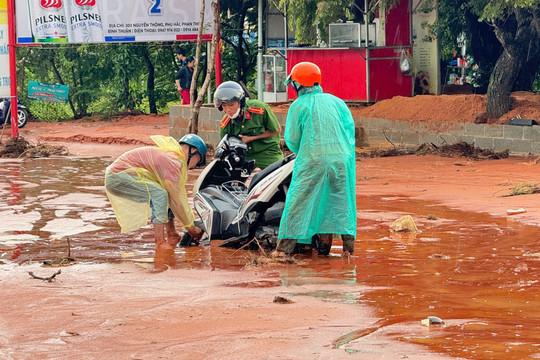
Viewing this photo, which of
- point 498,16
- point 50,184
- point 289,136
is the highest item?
point 498,16

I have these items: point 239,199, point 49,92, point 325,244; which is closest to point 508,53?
point 239,199

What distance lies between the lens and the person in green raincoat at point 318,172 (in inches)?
278

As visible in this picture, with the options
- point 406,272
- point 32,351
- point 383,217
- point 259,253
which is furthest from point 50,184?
point 32,351

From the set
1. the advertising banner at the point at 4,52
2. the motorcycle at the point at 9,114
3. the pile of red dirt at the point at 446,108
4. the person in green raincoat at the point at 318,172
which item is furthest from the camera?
the motorcycle at the point at 9,114

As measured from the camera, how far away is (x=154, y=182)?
25.3 ft

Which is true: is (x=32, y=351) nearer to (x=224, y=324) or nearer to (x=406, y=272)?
(x=224, y=324)

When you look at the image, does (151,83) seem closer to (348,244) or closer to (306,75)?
(306,75)

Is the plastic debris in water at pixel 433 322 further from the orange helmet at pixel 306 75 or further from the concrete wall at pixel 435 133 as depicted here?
the concrete wall at pixel 435 133

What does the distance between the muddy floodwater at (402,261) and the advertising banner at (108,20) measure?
798 cm

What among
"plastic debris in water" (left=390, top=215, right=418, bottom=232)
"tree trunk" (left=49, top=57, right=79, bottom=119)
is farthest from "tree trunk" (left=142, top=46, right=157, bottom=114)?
"plastic debris in water" (left=390, top=215, right=418, bottom=232)

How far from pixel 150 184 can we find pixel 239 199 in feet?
2.51

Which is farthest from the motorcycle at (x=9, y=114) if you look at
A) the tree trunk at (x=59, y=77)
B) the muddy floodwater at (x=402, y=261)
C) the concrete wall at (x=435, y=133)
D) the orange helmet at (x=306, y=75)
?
the orange helmet at (x=306, y=75)

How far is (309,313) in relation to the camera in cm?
525

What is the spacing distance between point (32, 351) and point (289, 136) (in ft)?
10.0
